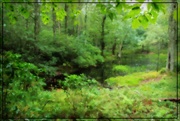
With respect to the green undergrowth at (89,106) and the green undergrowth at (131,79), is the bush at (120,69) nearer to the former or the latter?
the green undergrowth at (131,79)

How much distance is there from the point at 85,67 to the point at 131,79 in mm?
1492

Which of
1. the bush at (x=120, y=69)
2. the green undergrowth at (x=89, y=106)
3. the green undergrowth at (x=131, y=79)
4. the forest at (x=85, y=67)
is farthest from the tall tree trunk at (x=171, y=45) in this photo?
the green undergrowth at (x=89, y=106)

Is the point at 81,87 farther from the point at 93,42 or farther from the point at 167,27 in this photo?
the point at 167,27

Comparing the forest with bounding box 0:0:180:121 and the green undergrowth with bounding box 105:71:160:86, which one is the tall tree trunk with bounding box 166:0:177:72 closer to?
the forest with bounding box 0:0:180:121

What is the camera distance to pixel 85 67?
433cm

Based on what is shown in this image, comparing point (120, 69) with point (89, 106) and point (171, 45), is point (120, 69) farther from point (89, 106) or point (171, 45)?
point (171, 45)

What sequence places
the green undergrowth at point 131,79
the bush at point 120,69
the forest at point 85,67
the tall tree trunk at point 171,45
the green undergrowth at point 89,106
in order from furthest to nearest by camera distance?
the tall tree trunk at point 171,45 < the bush at point 120,69 < the green undergrowth at point 131,79 < the green undergrowth at point 89,106 < the forest at point 85,67

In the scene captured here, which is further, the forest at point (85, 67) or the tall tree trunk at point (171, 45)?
the tall tree trunk at point (171, 45)

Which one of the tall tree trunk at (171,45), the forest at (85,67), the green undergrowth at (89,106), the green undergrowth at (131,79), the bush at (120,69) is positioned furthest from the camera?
the tall tree trunk at (171,45)

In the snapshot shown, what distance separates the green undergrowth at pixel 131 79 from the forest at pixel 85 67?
0.09ft

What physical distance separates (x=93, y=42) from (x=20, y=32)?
1965 mm

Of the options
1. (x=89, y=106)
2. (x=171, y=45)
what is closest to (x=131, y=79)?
(x=171, y=45)

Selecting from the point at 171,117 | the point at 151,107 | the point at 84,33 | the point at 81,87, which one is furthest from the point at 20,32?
the point at 171,117

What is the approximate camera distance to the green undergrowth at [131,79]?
14.8ft
